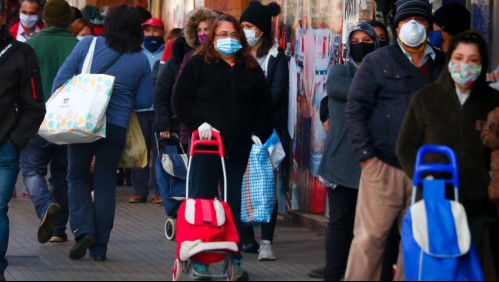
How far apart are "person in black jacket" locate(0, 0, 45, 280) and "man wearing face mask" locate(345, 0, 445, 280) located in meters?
2.50

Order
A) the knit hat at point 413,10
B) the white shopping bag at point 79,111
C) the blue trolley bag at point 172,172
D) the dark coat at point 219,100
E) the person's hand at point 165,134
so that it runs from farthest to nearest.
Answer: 1. the person's hand at point 165,134
2. the blue trolley bag at point 172,172
3. the white shopping bag at point 79,111
4. the dark coat at point 219,100
5. the knit hat at point 413,10

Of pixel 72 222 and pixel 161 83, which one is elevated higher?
pixel 161 83

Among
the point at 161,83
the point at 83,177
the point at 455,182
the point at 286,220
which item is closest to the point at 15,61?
the point at 83,177

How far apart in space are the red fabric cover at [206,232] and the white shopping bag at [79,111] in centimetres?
152

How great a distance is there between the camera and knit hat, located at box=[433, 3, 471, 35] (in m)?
10.6

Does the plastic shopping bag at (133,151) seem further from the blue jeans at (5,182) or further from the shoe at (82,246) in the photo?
the blue jeans at (5,182)

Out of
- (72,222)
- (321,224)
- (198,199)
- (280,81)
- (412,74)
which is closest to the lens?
(412,74)

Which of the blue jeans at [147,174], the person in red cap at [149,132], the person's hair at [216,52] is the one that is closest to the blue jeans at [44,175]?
the person's hair at [216,52]

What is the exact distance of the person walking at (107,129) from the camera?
10.6 metres

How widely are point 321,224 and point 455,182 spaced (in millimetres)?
5145

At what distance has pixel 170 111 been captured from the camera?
12242 mm

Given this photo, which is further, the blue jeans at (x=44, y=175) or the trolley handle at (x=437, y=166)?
the blue jeans at (x=44, y=175)

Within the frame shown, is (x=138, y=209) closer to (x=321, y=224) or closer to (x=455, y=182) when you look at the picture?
(x=321, y=224)

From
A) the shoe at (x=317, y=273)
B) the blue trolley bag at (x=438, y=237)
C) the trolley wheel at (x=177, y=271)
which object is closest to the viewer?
the blue trolley bag at (x=438, y=237)
